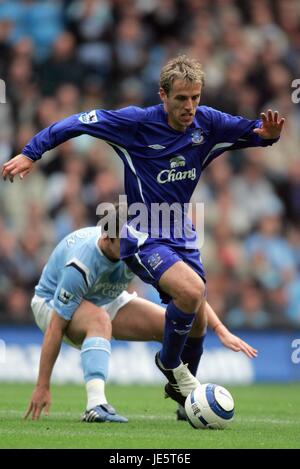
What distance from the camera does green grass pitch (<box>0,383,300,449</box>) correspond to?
19.7ft

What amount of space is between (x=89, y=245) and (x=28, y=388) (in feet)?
12.2

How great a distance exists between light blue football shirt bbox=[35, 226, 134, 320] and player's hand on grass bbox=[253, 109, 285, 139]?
1.42 m

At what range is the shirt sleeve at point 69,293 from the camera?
7488mm

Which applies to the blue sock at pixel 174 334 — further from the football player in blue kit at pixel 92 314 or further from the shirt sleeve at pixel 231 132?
the shirt sleeve at pixel 231 132

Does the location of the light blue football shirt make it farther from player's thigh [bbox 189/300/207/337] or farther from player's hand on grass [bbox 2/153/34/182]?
player's hand on grass [bbox 2/153/34/182]

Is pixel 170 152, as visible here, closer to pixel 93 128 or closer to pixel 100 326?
pixel 93 128

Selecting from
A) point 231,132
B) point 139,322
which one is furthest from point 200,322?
point 231,132

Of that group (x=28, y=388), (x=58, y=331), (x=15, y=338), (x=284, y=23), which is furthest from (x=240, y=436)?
(x=284, y=23)

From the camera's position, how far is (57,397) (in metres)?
10.0

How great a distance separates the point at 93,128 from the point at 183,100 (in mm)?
625
